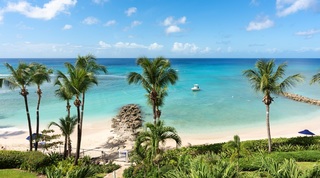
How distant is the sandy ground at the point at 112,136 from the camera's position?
24.9 m

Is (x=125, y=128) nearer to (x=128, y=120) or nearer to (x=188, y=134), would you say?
(x=128, y=120)

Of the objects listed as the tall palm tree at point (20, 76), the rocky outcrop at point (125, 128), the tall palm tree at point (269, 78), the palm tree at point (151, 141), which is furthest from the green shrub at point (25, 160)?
the tall palm tree at point (269, 78)

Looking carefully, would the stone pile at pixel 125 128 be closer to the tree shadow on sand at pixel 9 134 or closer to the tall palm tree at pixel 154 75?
the tall palm tree at pixel 154 75

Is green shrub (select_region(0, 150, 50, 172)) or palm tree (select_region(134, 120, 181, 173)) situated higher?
palm tree (select_region(134, 120, 181, 173))

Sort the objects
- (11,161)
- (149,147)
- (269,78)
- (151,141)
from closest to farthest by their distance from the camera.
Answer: (151,141) → (149,147) → (11,161) → (269,78)

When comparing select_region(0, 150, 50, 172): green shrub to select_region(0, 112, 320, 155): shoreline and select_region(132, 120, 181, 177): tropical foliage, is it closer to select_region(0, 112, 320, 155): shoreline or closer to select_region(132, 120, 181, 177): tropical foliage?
select_region(0, 112, 320, 155): shoreline

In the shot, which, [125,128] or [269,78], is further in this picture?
[125,128]

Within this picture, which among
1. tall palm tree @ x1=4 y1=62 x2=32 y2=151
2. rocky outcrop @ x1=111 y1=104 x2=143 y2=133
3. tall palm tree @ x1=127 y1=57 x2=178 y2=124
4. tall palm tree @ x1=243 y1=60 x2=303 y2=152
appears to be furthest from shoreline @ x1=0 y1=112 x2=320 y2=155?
tall palm tree @ x1=243 y1=60 x2=303 y2=152

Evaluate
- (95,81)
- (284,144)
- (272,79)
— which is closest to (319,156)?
(284,144)

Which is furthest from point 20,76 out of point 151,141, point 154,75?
point 151,141

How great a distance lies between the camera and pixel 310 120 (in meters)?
34.0

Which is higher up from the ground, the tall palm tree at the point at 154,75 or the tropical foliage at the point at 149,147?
the tall palm tree at the point at 154,75

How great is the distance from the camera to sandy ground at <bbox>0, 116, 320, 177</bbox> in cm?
2489

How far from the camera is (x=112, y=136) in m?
28.2
